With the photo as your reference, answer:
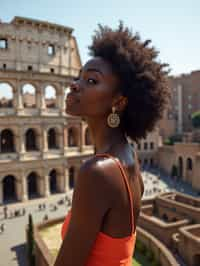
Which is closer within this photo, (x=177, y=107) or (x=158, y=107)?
(x=158, y=107)

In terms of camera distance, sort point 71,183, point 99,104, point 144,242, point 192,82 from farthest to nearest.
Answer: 1. point 192,82
2. point 71,183
3. point 144,242
4. point 99,104

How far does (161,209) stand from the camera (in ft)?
78.1

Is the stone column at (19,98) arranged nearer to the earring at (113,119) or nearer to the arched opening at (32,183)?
the arched opening at (32,183)

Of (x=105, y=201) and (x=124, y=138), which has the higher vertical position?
(x=124, y=138)

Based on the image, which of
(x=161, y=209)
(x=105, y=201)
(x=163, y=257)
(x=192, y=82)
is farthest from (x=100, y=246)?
(x=192, y=82)

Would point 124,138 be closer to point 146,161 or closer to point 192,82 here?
point 146,161

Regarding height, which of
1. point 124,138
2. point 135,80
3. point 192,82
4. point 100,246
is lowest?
point 100,246

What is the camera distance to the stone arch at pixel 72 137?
105 ft

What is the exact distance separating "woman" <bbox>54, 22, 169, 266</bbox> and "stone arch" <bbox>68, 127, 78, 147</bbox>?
2902cm

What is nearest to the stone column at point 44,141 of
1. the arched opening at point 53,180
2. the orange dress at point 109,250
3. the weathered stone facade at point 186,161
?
the arched opening at point 53,180

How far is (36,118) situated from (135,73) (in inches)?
1037

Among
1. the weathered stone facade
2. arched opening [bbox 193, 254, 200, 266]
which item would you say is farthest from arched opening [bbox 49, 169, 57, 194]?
arched opening [bbox 193, 254, 200, 266]

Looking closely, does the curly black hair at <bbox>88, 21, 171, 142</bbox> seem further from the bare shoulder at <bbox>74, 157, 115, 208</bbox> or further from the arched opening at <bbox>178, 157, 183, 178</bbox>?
the arched opening at <bbox>178, 157, 183, 178</bbox>

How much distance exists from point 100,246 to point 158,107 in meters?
1.53
